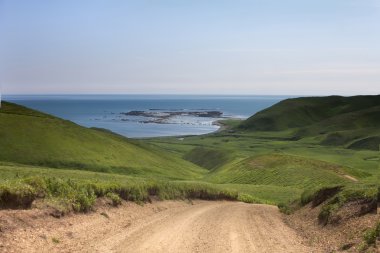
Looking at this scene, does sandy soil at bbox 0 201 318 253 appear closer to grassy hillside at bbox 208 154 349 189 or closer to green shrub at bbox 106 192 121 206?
green shrub at bbox 106 192 121 206

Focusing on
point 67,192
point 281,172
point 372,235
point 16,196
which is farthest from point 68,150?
point 372,235

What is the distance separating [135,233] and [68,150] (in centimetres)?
4983

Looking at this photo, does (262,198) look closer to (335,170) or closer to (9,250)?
(335,170)

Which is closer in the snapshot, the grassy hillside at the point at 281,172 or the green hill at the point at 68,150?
the green hill at the point at 68,150

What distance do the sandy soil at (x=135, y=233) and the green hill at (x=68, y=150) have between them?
127 ft

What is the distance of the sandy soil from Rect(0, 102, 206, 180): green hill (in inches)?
1523

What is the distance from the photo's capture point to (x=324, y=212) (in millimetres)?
24234

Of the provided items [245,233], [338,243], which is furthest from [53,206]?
[338,243]

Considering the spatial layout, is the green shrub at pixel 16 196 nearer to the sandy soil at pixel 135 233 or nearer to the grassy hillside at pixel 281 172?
the sandy soil at pixel 135 233

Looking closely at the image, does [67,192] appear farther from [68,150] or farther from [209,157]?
[209,157]

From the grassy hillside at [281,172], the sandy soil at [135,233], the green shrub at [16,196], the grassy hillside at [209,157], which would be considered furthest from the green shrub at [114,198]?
the grassy hillside at [209,157]

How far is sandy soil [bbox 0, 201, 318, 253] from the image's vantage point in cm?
1659

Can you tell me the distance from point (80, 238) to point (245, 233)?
8064 millimetres

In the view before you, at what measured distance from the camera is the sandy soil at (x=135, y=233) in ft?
54.4
